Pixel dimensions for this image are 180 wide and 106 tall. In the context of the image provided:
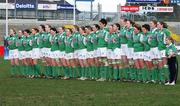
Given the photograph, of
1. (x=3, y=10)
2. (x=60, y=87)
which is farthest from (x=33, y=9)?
(x=60, y=87)

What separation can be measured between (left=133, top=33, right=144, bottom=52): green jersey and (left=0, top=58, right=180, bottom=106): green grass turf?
1140 mm

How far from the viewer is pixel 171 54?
18891 mm

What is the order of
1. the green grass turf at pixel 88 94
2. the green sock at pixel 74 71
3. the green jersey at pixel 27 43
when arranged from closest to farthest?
the green grass turf at pixel 88 94 < the green sock at pixel 74 71 < the green jersey at pixel 27 43

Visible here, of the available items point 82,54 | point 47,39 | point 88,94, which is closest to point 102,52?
point 82,54

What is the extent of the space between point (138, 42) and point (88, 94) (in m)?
4.51

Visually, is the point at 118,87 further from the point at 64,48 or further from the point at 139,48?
the point at 64,48

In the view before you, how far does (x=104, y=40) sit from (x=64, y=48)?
2.10 meters

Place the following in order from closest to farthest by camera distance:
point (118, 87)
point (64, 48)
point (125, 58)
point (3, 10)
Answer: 1. point (118, 87)
2. point (125, 58)
3. point (64, 48)
4. point (3, 10)

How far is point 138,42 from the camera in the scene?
19766mm

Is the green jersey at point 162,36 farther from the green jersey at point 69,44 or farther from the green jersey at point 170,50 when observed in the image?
the green jersey at point 69,44

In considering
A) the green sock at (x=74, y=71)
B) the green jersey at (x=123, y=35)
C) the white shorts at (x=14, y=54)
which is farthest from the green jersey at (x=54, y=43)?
the green jersey at (x=123, y=35)

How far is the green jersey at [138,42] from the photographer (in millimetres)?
19672

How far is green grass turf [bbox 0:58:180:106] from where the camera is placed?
13875 mm

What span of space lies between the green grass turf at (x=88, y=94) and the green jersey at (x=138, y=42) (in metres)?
1.14
